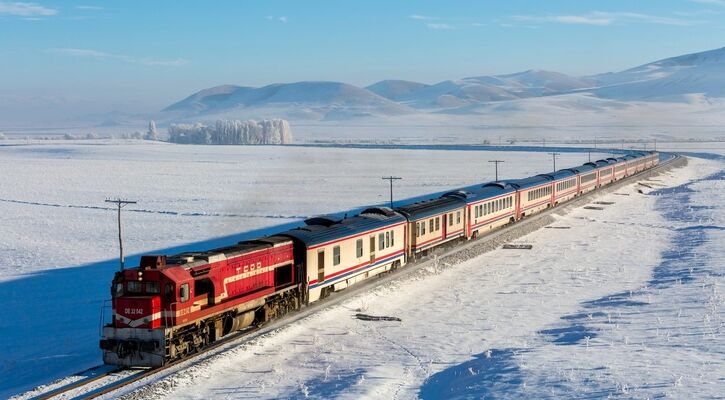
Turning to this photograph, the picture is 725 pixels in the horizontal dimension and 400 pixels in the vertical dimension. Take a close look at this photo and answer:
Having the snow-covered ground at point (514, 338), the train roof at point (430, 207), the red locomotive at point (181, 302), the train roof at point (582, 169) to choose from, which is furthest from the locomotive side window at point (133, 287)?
the train roof at point (582, 169)

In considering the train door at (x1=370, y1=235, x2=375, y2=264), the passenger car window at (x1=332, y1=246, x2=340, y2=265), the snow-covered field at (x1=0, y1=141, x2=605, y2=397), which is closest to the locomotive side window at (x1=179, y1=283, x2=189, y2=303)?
the snow-covered field at (x1=0, y1=141, x2=605, y2=397)

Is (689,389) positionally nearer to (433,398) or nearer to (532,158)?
(433,398)

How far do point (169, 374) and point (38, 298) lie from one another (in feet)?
55.7

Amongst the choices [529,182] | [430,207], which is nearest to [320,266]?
[430,207]

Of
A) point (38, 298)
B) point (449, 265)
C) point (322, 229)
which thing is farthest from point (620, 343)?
point (38, 298)

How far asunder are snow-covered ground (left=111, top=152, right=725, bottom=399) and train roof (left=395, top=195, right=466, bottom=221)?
3329 mm

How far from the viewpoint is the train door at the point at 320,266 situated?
3177 centimetres

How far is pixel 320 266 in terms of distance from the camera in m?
32.0

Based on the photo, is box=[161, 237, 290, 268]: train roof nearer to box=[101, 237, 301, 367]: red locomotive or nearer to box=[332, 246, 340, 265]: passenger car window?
box=[101, 237, 301, 367]: red locomotive

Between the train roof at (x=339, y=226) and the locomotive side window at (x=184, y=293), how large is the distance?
7.54 metres

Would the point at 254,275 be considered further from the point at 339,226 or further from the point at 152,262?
the point at 339,226

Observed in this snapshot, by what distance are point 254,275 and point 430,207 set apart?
61.9 ft

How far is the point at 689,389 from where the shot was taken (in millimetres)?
19641

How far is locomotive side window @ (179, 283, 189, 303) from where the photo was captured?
921 inches
